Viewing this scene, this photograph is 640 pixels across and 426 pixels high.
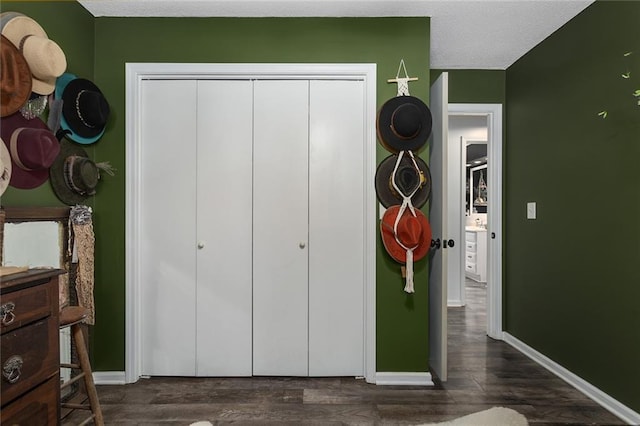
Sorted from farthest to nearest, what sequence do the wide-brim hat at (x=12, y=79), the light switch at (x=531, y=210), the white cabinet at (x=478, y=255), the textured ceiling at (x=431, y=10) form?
the white cabinet at (x=478, y=255), the light switch at (x=531, y=210), the textured ceiling at (x=431, y=10), the wide-brim hat at (x=12, y=79)

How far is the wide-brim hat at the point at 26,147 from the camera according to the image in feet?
5.93

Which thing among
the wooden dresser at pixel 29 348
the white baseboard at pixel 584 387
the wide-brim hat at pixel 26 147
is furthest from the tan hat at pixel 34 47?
the white baseboard at pixel 584 387

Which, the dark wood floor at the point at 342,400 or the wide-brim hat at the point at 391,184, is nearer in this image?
the dark wood floor at the point at 342,400

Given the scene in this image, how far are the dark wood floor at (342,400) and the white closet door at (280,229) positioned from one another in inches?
8.8

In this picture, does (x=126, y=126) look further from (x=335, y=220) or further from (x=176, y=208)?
(x=335, y=220)

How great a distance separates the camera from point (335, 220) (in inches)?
102

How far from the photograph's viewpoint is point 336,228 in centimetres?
258

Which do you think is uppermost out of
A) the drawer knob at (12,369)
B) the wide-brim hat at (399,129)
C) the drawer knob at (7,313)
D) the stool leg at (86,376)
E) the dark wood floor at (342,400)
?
the wide-brim hat at (399,129)

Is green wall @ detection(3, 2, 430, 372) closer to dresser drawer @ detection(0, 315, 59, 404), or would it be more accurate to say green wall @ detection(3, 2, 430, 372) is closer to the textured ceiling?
the textured ceiling

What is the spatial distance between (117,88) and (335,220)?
183cm

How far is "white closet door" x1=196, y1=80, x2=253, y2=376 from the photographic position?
8.44ft

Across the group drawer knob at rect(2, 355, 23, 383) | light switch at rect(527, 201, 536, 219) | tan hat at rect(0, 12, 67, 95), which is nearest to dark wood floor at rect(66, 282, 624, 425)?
drawer knob at rect(2, 355, 23, 383)

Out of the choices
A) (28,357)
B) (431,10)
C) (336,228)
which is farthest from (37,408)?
(431,10)

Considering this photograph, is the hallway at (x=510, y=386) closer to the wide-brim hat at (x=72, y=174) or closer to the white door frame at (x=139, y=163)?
the white door frame at (x=139, y=163)
